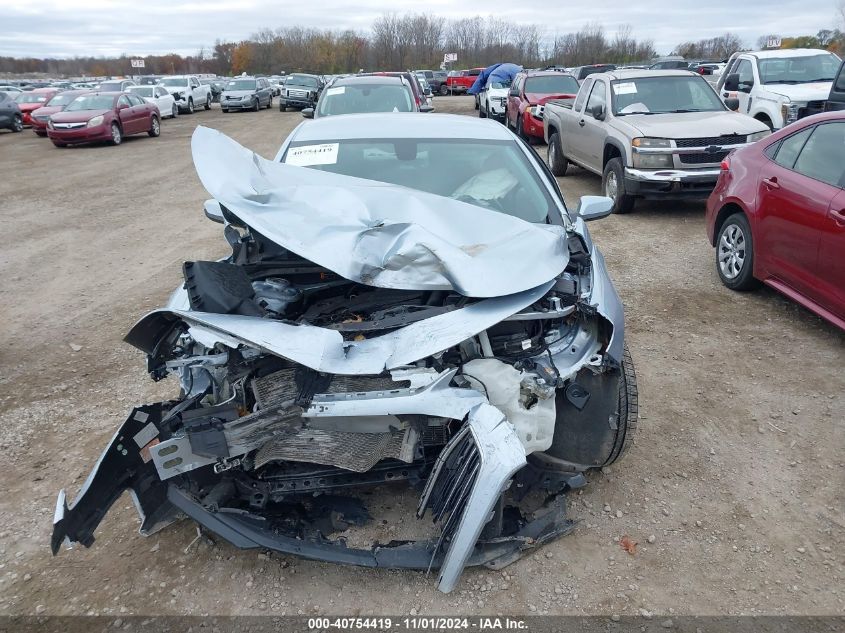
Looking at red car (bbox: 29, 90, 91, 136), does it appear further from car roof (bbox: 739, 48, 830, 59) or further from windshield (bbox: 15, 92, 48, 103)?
car roof (bbox: 739, 48, 830, 59)

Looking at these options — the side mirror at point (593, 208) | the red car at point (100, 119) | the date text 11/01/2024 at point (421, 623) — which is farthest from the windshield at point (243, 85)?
the date text 11/01/2024 at point (421, 623)

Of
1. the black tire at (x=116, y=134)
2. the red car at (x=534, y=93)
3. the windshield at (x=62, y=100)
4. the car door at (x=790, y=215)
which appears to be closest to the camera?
the car door at (x=790, y=215)

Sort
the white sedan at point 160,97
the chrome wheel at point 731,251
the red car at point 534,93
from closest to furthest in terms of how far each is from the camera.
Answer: the chrome wheel at point 731,251 → the red car at point 534,93 → the white sedan at point 160,97

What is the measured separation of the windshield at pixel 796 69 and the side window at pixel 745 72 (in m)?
0.18

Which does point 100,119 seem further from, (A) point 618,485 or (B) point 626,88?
(A) point 618,485

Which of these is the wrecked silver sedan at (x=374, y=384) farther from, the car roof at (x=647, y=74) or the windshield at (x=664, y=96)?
the car roof at (x=647, y=74)

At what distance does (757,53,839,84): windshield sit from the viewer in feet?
36.5

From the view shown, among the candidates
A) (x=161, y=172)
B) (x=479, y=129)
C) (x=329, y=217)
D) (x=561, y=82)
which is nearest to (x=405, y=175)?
(x=479, y=129)

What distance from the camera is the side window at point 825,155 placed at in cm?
458

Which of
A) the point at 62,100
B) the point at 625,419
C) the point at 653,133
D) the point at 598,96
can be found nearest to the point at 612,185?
the point at 653,133

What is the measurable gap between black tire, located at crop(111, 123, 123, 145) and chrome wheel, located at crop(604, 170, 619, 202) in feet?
49.2

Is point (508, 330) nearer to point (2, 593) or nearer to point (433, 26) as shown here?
point (2, 593)

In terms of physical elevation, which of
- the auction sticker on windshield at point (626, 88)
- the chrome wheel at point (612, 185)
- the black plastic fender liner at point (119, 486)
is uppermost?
the auction sticker on windshield at point (626, 88)

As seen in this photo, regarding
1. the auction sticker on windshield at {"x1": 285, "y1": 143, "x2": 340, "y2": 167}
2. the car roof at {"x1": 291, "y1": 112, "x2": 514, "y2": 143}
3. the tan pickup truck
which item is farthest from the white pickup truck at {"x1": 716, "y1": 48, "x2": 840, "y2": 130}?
the auction sticker on windshield at {"x1": 285, "y1": 143, "x2": 340, "y2": 167}
